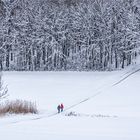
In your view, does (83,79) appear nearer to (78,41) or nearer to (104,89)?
(104,89)

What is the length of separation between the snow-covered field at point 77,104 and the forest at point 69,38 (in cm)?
536

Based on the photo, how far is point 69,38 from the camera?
208 ft

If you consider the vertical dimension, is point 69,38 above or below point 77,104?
above

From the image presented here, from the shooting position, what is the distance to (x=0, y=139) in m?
13.6

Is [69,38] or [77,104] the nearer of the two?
[77,104]

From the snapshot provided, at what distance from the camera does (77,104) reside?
3322cm

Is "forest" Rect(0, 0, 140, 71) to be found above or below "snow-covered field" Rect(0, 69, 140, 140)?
above

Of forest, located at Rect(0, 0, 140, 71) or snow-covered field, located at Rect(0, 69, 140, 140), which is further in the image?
forest, located at Rect(0, 0, 140, 71)

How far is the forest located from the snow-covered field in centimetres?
536

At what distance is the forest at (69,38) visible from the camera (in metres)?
61.7

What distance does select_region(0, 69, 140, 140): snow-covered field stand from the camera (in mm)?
16922

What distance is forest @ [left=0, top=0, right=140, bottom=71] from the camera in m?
61.7

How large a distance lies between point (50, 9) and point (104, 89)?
1056 inches

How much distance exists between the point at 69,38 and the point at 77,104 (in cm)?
3119
